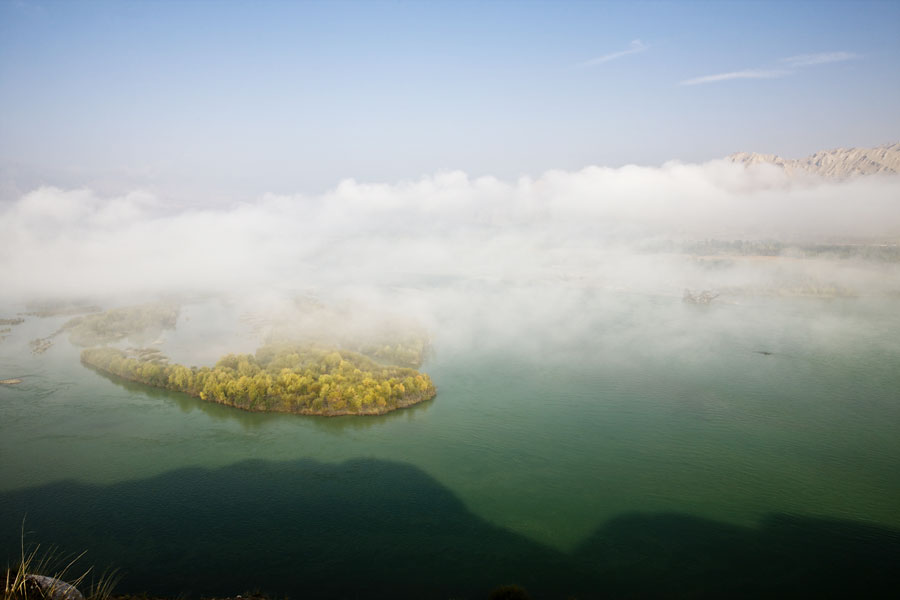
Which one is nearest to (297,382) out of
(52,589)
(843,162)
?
(52,589)

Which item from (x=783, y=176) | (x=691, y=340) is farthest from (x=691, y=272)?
(x=783, y=176)

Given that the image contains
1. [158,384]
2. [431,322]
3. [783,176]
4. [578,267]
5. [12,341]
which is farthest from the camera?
[783,176]

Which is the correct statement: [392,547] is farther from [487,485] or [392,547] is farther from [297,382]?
[297,382]

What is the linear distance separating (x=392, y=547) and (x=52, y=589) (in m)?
7.44

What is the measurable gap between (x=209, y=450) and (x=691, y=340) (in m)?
30.2

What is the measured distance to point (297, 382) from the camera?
66.6 feet

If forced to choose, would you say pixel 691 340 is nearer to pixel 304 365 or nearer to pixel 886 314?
pixel 886 314

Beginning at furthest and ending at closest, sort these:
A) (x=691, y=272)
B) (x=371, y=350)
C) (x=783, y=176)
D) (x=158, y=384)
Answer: (x=783, y=176), (x=691, y=272), (x=371, y=350), (x=158, y=384)

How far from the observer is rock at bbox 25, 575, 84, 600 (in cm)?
591

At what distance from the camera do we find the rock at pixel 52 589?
19.4 ft

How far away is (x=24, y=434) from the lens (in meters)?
17.6

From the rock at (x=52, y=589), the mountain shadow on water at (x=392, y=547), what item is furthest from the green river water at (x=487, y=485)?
the rock at (x=52, y=589)

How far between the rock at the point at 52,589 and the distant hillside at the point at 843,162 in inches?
6139

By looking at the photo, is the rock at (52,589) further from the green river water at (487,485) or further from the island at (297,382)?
the island at (297,382)
